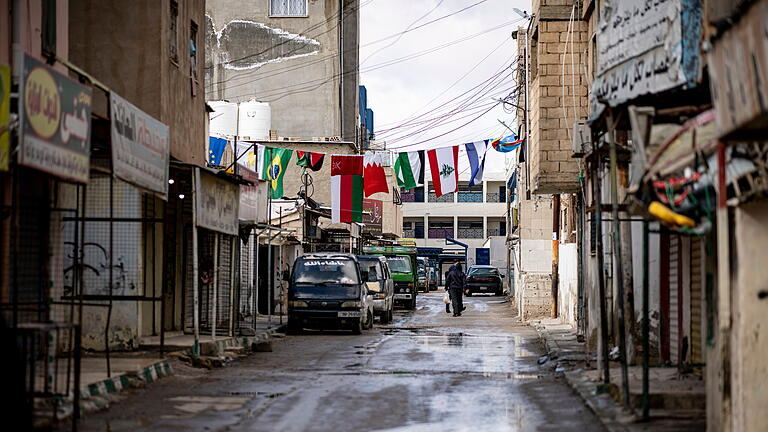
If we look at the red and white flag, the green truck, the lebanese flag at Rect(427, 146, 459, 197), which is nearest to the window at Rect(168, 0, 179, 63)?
the lebanese flag at Rect(427, 146, 459, 197)

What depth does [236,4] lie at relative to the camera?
163ft

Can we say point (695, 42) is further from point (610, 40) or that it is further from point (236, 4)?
point (236, 4)

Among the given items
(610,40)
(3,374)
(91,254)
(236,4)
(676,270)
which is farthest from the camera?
(236,4)

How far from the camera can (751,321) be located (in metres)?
8.41

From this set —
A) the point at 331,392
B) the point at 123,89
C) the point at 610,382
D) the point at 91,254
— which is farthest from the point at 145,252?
the point at 610,382

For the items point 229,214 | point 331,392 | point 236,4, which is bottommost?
point 331,392

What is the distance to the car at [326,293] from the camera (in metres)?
26.8

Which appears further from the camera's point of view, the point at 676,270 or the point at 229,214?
the point at 229,214

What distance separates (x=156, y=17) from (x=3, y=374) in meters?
14.0

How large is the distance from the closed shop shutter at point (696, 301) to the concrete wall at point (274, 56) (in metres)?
36.4

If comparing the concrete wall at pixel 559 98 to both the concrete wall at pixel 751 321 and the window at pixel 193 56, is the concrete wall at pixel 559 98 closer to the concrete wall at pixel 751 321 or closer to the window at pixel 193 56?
the window at pixel 193 56

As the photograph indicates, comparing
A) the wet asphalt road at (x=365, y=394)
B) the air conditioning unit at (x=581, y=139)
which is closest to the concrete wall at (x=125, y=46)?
the wet asphalt road at (x=365, y=394)

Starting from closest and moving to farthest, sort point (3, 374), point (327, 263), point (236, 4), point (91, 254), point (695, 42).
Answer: point (3, 374) < point (695, 42) < point (91, 254) < point (327, 263) < point (236, 4)

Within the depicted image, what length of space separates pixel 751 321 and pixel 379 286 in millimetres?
24625
